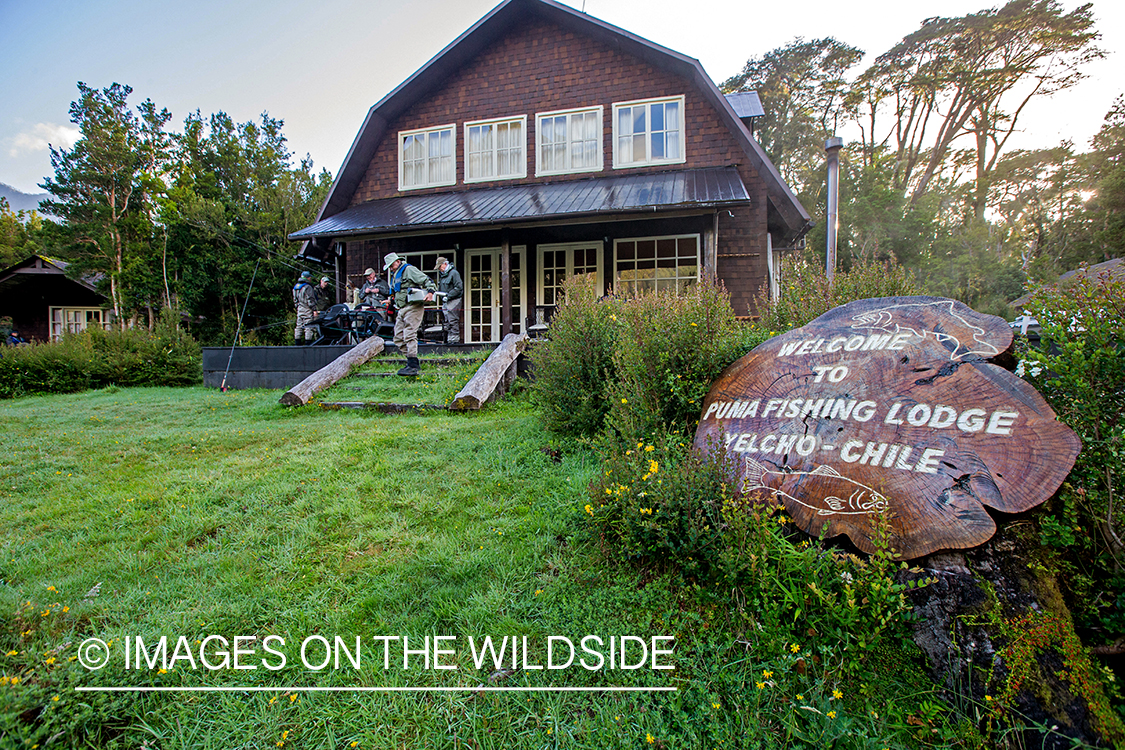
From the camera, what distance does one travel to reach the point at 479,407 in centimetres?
641

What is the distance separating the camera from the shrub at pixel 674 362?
3367 millimetres

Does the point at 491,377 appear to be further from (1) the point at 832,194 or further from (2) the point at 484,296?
(1) the point at 832,194

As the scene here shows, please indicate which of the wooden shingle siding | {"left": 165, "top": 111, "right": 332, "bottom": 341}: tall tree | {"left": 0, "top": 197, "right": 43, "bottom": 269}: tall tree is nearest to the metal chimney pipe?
the wooden shingle siding

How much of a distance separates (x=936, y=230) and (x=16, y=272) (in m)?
41.8

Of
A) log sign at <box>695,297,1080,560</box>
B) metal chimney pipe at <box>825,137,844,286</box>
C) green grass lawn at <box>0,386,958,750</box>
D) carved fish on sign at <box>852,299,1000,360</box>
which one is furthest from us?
metal chimney pipe at <box>825,137,844,286</box>

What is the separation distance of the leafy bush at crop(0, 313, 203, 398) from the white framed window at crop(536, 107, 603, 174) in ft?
33.8

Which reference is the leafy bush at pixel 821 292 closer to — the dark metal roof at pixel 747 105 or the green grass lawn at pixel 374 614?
the green grass lawn at pixel 374 614

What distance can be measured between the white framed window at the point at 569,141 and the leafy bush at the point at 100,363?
1030cm

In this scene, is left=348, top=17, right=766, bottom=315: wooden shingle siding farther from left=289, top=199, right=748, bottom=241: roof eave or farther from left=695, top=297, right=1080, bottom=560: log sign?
left=695, top=297, right=1080, bottom=560: log sign

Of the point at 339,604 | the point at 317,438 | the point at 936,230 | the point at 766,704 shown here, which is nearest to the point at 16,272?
the point at 317,438

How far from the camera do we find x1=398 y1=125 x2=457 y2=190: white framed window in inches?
523

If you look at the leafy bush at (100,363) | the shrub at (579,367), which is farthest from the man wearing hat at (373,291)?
the shrub at (579,367)

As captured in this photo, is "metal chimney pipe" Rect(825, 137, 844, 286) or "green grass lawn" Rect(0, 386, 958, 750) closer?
"green grass lawn" Rect(0, 386, 958, 750)

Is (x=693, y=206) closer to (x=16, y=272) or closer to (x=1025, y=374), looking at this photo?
(x=1025, y=374)
